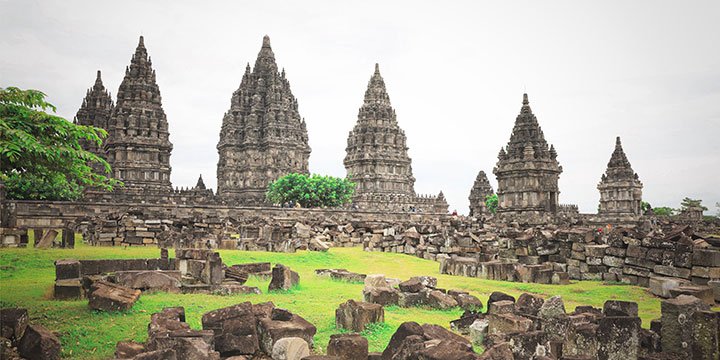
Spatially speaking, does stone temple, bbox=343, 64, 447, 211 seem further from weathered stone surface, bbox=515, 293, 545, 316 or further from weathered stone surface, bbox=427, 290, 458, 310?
weathered stone surface, bbox=515, 293, 545, 316

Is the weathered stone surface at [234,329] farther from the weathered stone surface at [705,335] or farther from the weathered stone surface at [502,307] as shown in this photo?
the weathered stone surface at [705,335]

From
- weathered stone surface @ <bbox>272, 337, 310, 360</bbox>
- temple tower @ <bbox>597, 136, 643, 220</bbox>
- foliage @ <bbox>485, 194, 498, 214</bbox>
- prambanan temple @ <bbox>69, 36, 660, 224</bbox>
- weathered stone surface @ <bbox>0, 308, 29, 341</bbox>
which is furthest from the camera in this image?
foliage @ <bbox>485, 194, 498, 214</bbox>

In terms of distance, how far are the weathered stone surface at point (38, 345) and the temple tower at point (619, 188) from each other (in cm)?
4087

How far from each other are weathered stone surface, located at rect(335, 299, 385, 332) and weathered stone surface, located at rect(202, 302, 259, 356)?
1.20 metres

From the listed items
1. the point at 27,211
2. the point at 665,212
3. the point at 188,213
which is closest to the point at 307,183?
the point at 188,213

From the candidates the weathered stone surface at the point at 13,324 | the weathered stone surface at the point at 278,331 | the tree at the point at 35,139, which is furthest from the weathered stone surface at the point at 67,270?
the weathered stone surface at the point at 278,331

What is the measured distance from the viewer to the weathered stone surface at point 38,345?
4.30 m

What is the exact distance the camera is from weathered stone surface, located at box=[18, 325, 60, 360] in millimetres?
4305

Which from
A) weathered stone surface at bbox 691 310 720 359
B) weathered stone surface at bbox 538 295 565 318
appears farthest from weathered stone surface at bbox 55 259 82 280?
weathered stone surface at bbox 691 310 720 359

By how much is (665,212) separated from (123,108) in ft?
204

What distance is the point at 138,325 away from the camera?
18.2 ft

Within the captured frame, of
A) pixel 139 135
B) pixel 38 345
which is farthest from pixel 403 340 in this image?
pixel 139 135

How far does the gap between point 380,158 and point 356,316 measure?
45.0 metres

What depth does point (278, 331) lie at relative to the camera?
4.79 meters
